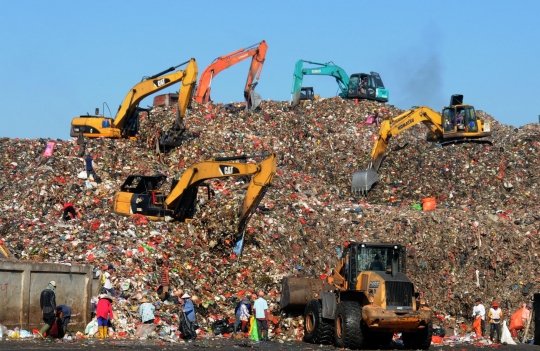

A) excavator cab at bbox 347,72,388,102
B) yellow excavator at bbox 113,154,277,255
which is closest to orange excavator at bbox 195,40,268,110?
excavator cab at bbox 347,72,388,102

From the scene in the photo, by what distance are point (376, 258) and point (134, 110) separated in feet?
48.2

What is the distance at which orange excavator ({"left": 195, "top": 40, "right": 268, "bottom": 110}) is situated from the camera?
3466 centimetres

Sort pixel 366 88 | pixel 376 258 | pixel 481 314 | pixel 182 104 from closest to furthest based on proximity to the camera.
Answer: pixel 376 258 → pixel 481 314 → pixel 182 104 → pixel 366 88

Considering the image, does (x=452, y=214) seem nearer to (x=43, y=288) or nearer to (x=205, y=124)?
(x=205, y=124)

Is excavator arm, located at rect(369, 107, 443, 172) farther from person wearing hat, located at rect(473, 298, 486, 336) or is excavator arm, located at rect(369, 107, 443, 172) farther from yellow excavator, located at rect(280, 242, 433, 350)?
yellow excavator, located at rect(280, 242, 433, 350)

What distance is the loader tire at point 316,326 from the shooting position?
15906 millimetres

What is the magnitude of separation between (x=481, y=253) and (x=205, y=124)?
11949mm

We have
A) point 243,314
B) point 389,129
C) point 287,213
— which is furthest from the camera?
point 389,129

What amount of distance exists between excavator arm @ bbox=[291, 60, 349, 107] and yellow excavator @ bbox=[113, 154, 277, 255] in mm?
14115

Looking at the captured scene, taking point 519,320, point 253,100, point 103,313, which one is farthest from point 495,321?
point 253,100

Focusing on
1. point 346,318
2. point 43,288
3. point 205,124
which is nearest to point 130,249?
point 43,288

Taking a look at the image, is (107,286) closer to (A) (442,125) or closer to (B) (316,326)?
(B) (316,326)

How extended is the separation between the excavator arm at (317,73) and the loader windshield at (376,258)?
20.6 m

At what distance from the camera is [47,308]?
48.4 ft
